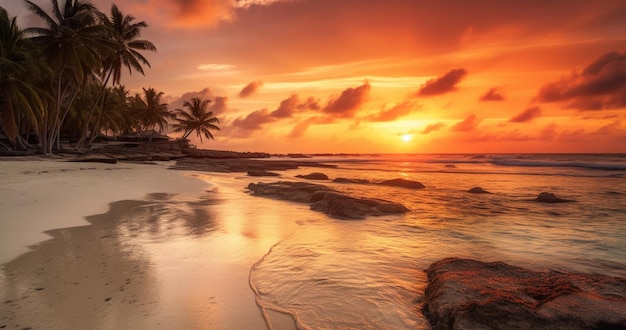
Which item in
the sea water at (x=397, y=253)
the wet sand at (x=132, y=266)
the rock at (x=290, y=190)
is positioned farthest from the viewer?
the rock at (x=290, y=190)

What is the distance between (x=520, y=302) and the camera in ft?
8.73

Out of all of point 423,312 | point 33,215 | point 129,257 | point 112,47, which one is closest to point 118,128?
point 112,47

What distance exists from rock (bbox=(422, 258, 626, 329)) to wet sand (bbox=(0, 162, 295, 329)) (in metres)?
1.54

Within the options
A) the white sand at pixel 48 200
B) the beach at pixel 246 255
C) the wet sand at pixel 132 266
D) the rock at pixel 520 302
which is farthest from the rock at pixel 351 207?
the white sand at pixel 48 200

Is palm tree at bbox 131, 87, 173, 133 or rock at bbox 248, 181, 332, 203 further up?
palm tree at bbox 131, 87, 173, 133

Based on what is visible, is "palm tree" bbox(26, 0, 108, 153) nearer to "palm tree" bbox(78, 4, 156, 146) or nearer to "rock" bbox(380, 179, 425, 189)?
"palm tree" bbox(78, 4, 156, 146)

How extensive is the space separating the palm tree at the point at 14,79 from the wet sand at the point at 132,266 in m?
18.1

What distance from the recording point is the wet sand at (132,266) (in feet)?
9.76

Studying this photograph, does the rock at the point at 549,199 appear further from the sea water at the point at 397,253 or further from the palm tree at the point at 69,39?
the palm tree at the point at 69,39

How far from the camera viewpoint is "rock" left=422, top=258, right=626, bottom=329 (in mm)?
2510

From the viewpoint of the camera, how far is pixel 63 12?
84.2 ft

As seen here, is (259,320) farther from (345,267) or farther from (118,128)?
(118,128)

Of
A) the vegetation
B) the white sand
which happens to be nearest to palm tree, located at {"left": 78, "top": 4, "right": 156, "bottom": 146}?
the vegetation

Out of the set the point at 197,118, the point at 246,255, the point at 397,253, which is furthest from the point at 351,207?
the point at 197,118
